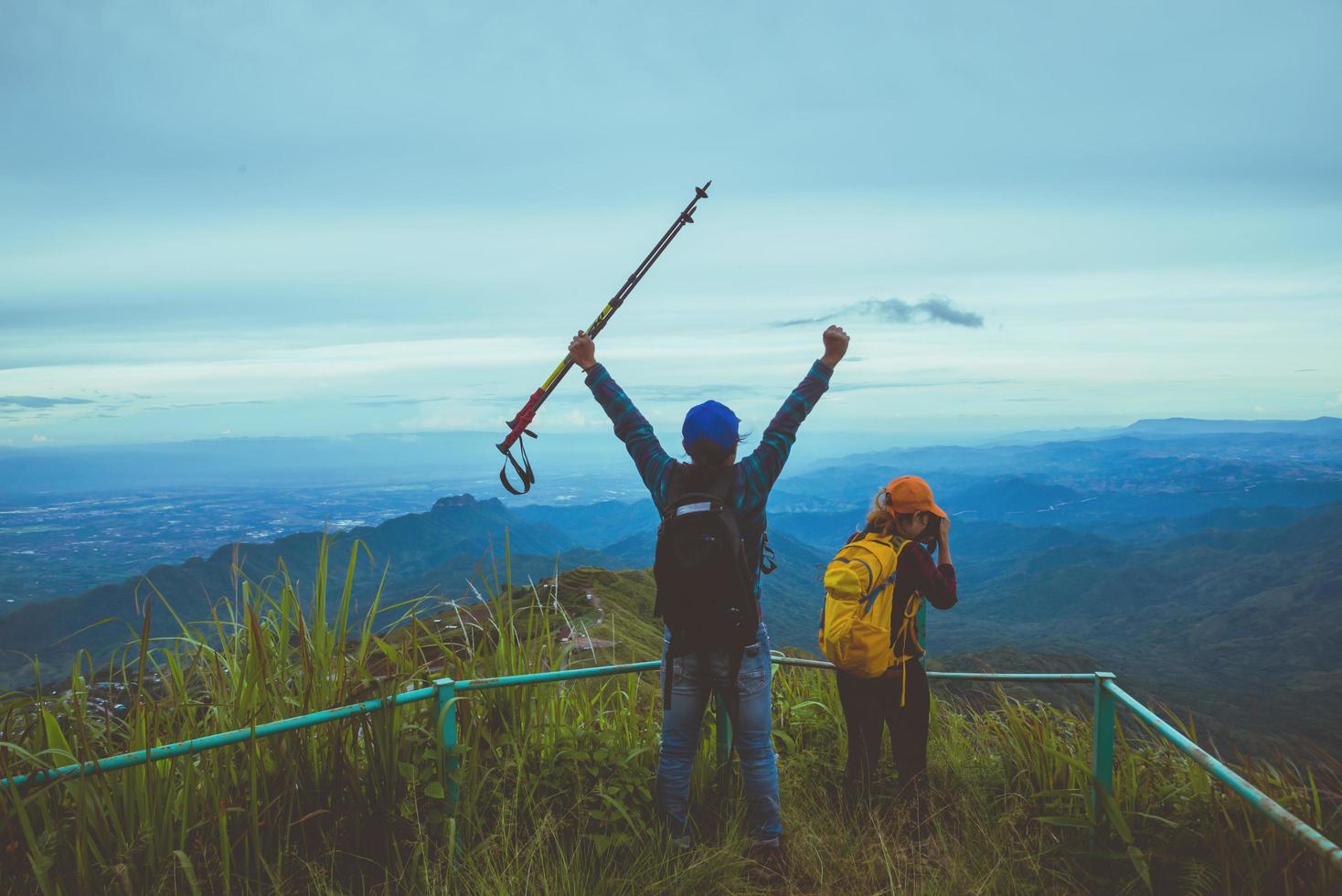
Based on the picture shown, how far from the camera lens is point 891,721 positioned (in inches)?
180

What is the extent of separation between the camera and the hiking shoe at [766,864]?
3943mm

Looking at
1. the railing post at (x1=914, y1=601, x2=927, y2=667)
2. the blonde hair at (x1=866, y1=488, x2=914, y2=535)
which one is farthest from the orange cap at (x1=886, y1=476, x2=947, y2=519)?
the railing post at (x1=914, y1=601, x2=927, y2=667)

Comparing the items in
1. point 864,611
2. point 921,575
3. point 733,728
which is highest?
point 921,575

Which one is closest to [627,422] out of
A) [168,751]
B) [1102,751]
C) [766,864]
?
[766,864]

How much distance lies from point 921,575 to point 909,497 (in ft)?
1.35

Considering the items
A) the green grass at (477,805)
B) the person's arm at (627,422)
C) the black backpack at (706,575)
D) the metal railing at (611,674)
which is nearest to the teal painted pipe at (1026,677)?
the metal railing at (611,674)

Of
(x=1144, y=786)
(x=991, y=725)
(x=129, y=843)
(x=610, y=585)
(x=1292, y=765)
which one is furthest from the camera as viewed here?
(x=610, y=585)

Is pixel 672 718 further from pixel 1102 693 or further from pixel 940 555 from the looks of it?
pixel 1102 693

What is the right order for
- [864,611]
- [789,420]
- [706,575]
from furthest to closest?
[864,611] → [789,420] → [706,575]

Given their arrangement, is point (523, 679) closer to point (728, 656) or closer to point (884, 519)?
point (728, 656)

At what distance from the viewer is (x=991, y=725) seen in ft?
17.4

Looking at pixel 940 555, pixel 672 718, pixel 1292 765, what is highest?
pixel 940 555

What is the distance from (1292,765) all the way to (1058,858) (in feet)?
4.04

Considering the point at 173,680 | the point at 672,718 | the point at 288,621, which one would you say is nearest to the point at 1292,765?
the point at 672,718
